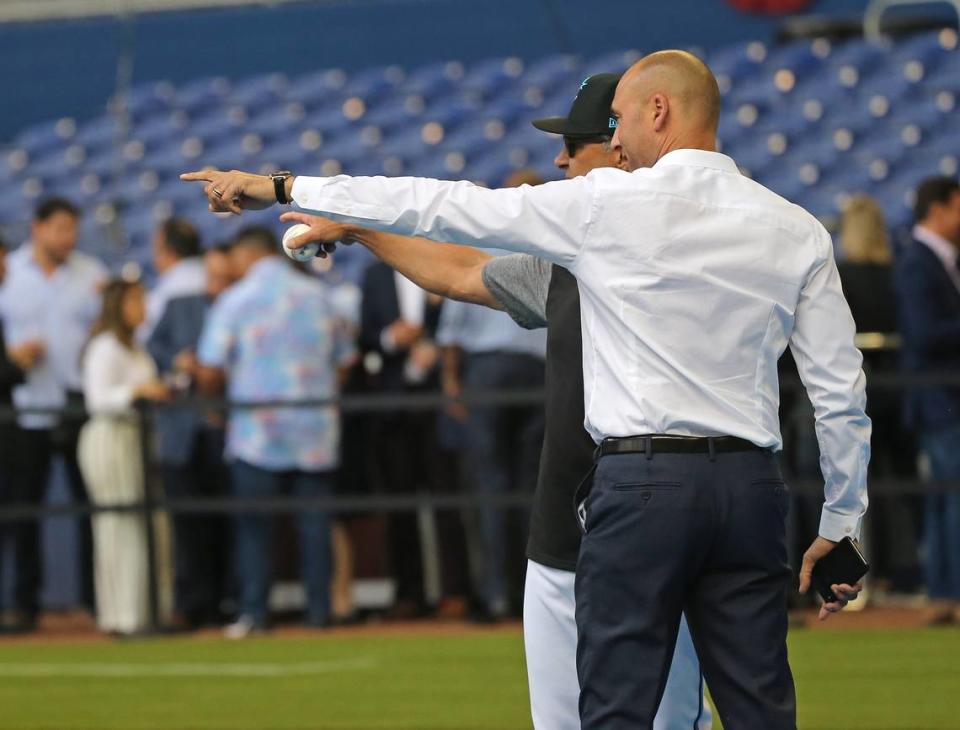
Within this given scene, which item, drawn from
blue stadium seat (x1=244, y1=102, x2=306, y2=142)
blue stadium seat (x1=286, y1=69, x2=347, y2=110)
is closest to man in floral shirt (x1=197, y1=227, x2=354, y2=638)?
blue stadium seat (x1=244, y1=102, x2=306, y2=142)

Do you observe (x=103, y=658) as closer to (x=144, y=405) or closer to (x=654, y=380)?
(x=144, y=405)

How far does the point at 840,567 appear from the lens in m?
3.48

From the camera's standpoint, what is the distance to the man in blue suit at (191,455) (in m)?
9.48

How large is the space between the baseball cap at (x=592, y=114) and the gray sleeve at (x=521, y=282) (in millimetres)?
296

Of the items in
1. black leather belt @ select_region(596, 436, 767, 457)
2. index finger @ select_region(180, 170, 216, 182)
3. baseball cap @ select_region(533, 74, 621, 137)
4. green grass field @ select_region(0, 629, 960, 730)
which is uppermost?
baseball cap @ select_region(533, 74, 621, 137)

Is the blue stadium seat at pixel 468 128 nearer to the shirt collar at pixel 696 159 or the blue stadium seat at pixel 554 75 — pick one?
the blue stadium seat at pixel 554 75

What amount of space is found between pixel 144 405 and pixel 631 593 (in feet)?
20.9

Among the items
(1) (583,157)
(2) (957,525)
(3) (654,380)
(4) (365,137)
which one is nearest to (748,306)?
(3) (654,380)

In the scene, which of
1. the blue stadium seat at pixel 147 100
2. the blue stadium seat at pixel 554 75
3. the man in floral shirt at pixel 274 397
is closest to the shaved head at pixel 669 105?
the man in floral shirt at pixel 274 397

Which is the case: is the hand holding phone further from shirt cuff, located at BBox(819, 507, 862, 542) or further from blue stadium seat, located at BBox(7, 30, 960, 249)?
blue stadium seat, located at BBox(7, 30, 960, 249)

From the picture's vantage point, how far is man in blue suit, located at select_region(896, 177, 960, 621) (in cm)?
837

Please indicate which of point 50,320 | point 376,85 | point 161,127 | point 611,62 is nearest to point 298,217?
point 50,320

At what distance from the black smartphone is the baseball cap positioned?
102 cm

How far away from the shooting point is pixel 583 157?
154 inches
